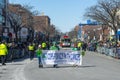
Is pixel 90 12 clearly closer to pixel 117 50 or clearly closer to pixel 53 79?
pixel 117 50

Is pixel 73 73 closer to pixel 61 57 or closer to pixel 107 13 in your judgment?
pixel 61 57

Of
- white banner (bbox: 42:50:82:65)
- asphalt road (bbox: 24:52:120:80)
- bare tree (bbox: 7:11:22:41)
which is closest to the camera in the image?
asphalt road (bbox: 24:52:120:80)

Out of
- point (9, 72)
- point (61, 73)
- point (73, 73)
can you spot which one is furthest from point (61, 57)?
point (73, 73)

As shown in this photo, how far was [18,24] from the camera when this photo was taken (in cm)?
7250

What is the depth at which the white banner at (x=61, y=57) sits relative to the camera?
1210 inches

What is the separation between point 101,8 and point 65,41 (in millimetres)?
31442

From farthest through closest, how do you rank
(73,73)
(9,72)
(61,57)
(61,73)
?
1. (61,57)
2. (9,72)
3. (61,73)
4. (73,73)

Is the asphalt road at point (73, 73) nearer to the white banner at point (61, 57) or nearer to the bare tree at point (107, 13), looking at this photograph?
the white banner at point (61, 57)

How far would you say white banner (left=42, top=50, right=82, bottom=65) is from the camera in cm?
3073

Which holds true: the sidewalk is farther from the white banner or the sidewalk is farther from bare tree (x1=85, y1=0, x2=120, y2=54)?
bare tree (x1=85, y1=0, x2=120, y2=54)

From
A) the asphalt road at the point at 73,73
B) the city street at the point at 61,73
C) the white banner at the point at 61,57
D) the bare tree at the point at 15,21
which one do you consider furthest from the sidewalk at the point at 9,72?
the bare tree at the point at 15,21

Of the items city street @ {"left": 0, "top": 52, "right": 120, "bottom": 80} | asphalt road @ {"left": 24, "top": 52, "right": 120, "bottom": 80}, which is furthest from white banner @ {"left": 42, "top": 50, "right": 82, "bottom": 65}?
asphalt road @ {"left": 24, "top": 52, "right": 120, "bottom": 80}

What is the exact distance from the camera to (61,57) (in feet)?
102

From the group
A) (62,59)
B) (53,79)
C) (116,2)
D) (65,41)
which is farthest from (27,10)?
(53,79)
